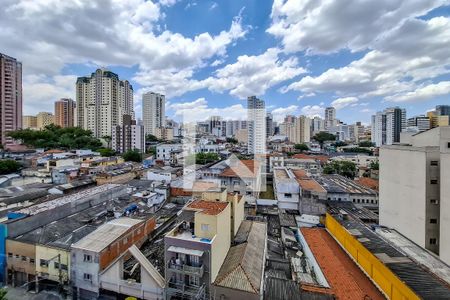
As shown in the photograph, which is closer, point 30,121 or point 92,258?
point 92,258

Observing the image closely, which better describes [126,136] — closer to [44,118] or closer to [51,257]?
[51,257]

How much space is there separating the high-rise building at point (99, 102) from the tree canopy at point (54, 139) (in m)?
15.0

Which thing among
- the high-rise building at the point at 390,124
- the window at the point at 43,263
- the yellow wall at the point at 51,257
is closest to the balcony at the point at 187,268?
the yellow wall at the point at 51,257

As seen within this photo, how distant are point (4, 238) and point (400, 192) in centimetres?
2033

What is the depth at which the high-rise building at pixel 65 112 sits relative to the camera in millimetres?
71875

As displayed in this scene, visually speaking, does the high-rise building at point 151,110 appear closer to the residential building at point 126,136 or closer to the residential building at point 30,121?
the residential building at point 126,136

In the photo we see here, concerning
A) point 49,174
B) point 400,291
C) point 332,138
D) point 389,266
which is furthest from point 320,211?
point 332,138

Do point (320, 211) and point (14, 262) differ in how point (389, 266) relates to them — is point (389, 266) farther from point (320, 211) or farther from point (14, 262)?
point (14, 262)

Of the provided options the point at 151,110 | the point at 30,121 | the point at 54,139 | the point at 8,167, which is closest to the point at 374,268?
the point at 8,167

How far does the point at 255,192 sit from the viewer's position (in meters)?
20.5

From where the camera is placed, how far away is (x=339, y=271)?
1053 centimetres

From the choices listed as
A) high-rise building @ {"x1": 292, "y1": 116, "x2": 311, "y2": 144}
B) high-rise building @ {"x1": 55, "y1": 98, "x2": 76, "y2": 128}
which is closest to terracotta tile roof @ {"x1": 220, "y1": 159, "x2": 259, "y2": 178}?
high-rise building @ {"x1": 292, "y1": 116, "x2": 311, "y2": 144}

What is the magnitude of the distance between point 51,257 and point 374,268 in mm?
13405

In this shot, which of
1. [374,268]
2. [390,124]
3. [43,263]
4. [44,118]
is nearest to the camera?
[374,268]
